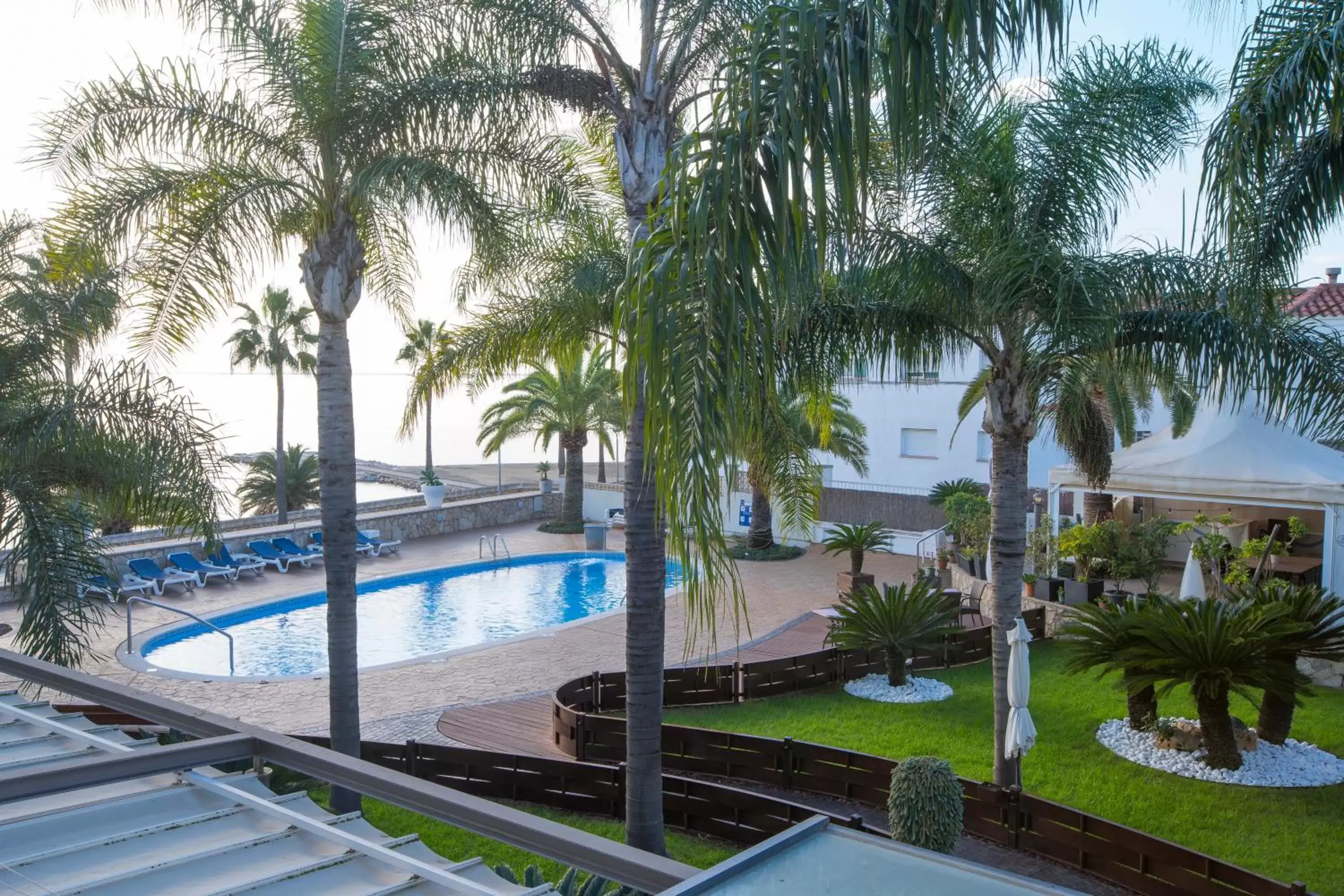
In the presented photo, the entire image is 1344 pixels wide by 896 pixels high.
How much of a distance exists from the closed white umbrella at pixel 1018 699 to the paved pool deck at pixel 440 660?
9.16 ft

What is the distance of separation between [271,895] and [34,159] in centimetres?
831

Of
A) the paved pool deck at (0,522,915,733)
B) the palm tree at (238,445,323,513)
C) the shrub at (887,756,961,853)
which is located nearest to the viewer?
the shrub at (887,756,961,853)

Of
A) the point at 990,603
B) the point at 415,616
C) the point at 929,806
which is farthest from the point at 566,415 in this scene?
the point at 929,806

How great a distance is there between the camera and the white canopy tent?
15812mm

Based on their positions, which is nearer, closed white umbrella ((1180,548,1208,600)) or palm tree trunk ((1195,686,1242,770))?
palm tree trunk ((1195,686,1242,770))

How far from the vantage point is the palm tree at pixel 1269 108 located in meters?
5.52

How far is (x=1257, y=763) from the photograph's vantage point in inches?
453

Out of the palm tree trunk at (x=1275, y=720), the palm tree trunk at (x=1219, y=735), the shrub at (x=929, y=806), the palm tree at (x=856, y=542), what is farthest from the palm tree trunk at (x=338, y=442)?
the palm tree at (x=856, y=542)


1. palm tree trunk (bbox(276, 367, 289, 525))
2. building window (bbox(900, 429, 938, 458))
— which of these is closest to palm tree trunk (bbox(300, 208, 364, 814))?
palm tree trunk (bbox(276, 367, 289, 525))

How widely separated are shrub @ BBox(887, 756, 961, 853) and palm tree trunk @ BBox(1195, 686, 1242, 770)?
12.4 ft

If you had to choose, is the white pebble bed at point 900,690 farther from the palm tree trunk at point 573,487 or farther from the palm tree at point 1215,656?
the palm tree trunk at point 573,487

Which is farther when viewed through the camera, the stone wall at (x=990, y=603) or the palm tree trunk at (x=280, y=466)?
the palm tree trunk at (x=280, y=466)

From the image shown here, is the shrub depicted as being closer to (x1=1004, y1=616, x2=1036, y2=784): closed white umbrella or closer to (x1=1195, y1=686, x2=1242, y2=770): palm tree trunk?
(x1=1004, y1=616, x2=1036, y2=784): closed white umbrella

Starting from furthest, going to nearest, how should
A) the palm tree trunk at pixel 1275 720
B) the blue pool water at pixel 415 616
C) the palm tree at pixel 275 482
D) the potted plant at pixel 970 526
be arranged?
the palm tree at pixel 275 482, the potted plant at pixel 970 526, the blue pool water at pixel 415 616, the palm tree trunk at pixel 1275 720
